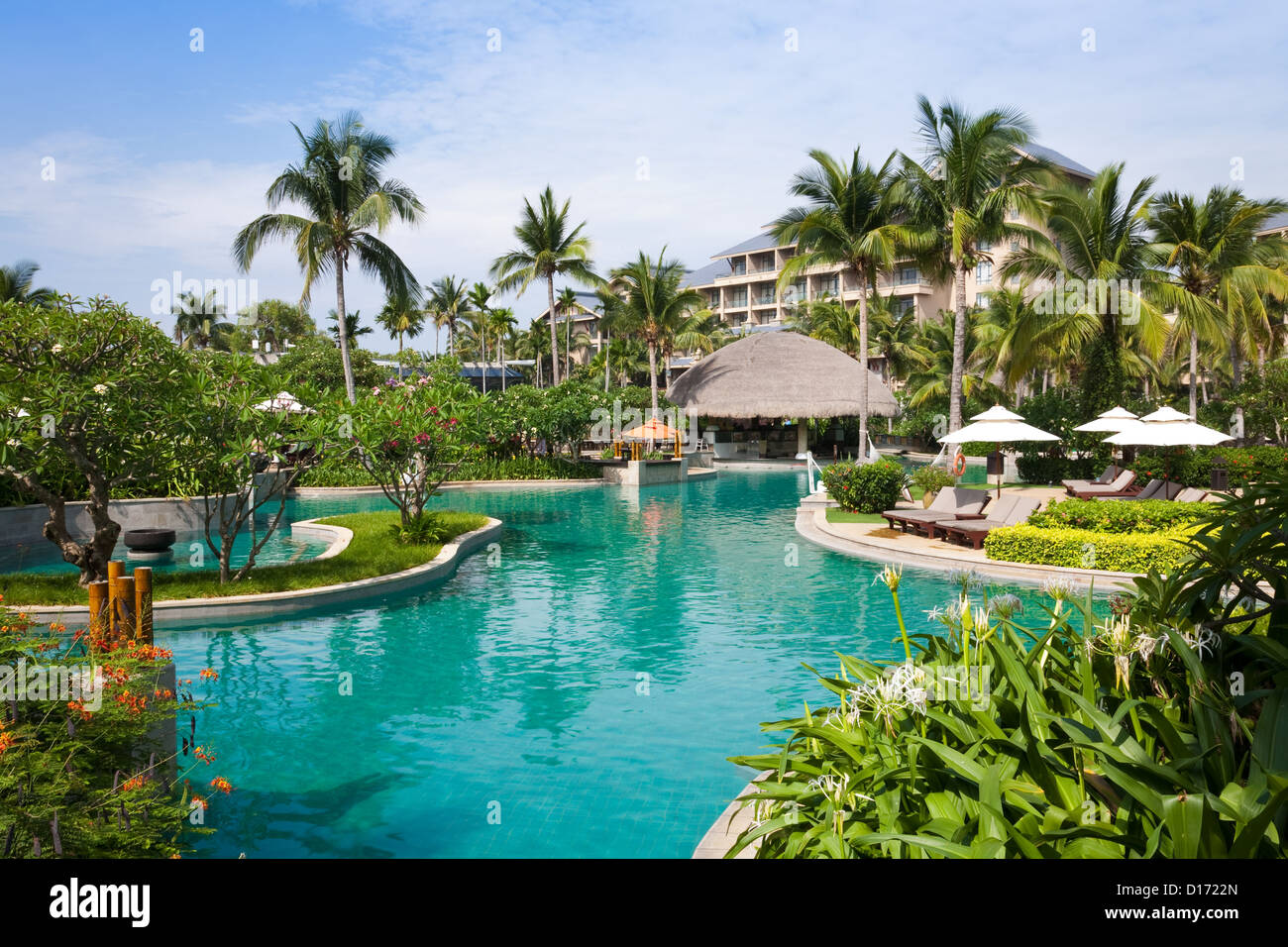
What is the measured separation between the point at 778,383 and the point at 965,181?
1774 centimetres

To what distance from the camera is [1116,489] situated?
73.0 feet

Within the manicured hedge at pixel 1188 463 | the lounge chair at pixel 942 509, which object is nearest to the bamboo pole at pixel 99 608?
the lounge chair at pixel 942 509

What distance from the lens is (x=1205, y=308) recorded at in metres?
25.5

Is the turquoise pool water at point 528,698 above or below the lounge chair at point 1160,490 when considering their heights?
below

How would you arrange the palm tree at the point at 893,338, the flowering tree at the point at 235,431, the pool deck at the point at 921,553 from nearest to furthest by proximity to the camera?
the flowering tree at the point at 235,431 < the pool deck at the point at 921,553 < the palm tree at the point at 893,338

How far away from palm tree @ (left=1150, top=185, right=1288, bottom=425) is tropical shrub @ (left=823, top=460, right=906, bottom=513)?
1223 centimetres

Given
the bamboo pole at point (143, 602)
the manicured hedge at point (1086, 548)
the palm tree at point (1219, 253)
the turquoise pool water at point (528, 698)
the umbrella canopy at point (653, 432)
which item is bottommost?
the turquoise pool water at point (528, 698)

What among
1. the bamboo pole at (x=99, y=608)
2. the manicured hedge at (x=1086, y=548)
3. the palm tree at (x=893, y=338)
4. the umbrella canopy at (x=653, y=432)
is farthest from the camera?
the palm tree at (x=893, y=338)

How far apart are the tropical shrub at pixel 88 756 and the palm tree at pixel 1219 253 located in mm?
28829

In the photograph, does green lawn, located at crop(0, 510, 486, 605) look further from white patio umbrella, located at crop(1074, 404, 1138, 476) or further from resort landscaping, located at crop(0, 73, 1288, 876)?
white patio umbrella, located at crop(1074, 404, 1138, 476)

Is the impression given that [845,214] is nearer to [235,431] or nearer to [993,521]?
[993,521]

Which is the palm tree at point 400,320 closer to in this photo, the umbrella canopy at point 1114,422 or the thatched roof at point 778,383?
the thatched roof at point 778,383

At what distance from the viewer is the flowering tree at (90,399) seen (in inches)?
427
